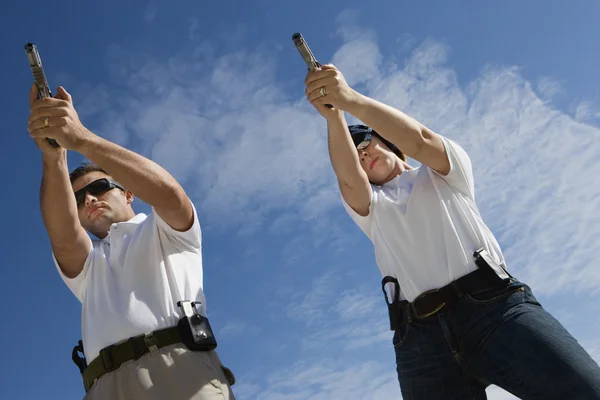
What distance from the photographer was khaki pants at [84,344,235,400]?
14.3ft

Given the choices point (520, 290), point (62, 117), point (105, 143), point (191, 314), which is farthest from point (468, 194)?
point (62, 117)

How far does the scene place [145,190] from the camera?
4.62 meters

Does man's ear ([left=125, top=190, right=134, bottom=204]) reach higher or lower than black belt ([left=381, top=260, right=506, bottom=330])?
higher

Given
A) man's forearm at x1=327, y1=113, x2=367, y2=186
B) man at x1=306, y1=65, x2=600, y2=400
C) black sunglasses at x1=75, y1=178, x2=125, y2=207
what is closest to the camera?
man at x1=306, y1=65, x2=600, y2=400

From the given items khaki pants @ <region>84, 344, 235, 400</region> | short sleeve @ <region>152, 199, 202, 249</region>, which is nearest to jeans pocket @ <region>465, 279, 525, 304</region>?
khaki pants @ <region>84, 344, 235, 400</region>

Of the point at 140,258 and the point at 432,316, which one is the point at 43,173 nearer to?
the point at 140,258

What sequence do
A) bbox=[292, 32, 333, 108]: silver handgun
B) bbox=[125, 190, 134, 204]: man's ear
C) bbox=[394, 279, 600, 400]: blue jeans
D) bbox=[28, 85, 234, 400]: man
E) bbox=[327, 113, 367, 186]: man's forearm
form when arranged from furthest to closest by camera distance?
bbox=[125, 190, 134, 204]: man's ear < bbox=[327, 113, 367, 186]: man's forearm < bbox=[292, 32, 333, 108]: silver handgun < bbox=[28, 85, 234, 400]: man < bbox=[394, 279, 600, 400]: blue jeans

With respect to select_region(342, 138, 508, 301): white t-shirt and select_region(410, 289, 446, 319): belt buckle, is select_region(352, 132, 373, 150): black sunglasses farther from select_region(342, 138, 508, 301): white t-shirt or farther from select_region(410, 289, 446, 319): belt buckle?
select_region(410, 289, 446, 319): belt buckle

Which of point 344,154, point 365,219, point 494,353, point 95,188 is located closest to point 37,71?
point 95,188

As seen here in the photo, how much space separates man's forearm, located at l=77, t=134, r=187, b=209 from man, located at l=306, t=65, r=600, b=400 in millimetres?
1429

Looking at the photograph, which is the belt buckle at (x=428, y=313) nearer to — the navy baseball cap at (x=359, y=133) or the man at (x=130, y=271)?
the man at (x=130, y=271)

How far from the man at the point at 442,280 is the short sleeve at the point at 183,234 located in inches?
56.5

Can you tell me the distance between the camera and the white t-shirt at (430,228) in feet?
16.2

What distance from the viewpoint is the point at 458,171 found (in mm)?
5320
